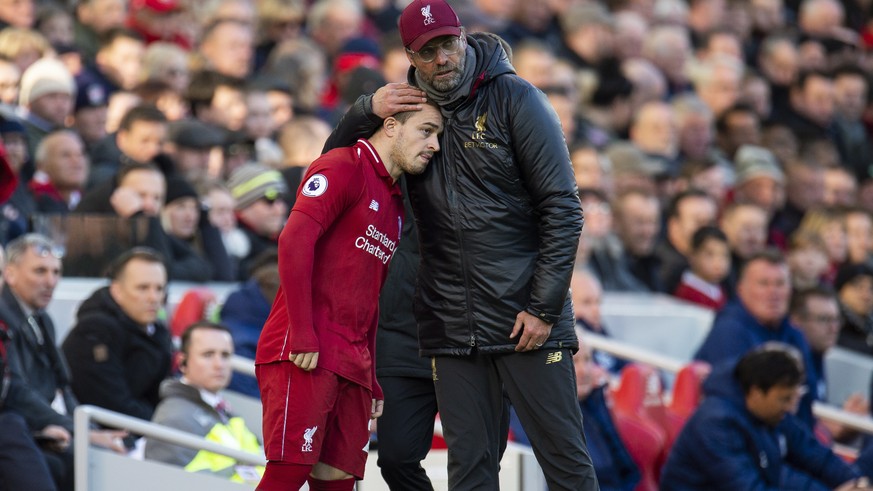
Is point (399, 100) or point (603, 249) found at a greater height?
point (399, 100)

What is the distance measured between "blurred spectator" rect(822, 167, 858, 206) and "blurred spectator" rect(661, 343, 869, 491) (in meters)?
6.41

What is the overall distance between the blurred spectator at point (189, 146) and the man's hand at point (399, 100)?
190 inches

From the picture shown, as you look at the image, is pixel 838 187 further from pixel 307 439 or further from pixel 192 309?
pixel 307 439

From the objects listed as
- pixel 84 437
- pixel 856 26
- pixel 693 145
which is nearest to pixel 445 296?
pixel 84 437

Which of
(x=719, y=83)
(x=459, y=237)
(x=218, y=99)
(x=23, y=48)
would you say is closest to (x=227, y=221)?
(x=218, y=99)

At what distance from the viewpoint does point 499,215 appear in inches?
201

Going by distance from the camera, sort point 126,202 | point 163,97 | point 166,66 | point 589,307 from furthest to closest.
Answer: point 166,66
point 163,97
point 589,307
point 126,202

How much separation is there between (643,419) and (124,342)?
9.42 ft

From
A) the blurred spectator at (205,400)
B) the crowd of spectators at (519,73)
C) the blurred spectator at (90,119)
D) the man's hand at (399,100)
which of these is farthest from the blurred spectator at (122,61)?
the man's hand at (399,100)

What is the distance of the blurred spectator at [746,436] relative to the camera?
7.70 m

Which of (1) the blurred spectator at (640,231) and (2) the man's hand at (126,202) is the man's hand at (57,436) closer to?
(2) the man's hand at (126,202)

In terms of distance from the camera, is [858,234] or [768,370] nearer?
[768,370]

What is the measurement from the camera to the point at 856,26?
19.1 meters

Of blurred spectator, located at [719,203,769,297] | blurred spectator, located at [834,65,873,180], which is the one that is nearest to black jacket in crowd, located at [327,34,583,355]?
blurred spectator, located at [719,203,769,297]
